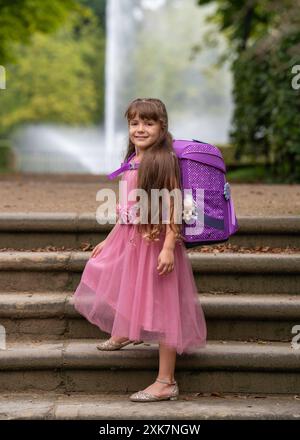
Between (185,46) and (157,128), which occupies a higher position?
(185,46)

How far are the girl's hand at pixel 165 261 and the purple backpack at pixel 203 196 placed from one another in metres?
0.12

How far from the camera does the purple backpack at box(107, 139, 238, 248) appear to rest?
4.07 meters

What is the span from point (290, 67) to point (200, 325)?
4602 mm

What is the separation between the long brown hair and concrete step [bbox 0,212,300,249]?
1.09m

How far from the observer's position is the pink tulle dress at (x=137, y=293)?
4062 millimetres

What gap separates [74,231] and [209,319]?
112 cm

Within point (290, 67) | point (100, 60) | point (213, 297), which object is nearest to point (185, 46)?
point (100, 60)

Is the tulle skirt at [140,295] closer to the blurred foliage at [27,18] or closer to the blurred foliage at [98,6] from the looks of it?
the blurred foliage at [27,18]

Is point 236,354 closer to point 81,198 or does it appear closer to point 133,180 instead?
point 133,180

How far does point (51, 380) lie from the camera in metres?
4.30

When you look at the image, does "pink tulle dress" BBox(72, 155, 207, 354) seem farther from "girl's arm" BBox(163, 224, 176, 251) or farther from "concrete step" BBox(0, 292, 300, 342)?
"concrete step" BBox(0, 292, 300, 342)

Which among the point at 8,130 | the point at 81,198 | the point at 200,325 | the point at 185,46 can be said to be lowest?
the point at 200,325

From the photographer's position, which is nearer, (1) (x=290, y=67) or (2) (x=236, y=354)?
(2) (x=236, y=354)

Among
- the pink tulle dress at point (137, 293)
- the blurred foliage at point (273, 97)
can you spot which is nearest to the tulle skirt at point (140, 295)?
the pink tulle dress at point (137, 293)
